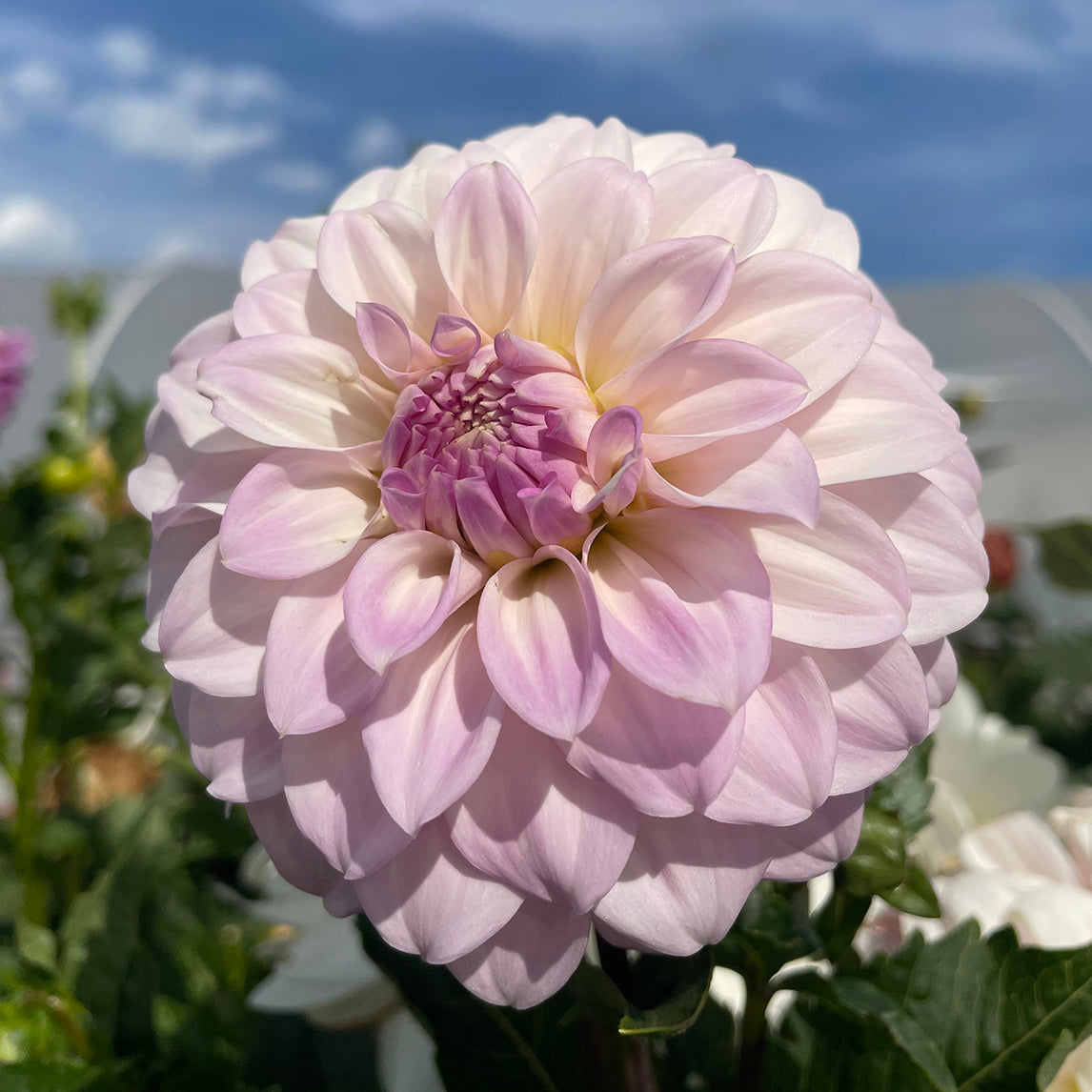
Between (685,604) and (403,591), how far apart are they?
108 mm

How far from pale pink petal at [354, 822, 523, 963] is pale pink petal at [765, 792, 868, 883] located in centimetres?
10

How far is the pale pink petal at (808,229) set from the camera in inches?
15.6

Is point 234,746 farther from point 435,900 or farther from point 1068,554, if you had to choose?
point 1068,554

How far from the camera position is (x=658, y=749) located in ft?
1.05

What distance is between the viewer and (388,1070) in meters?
0.55

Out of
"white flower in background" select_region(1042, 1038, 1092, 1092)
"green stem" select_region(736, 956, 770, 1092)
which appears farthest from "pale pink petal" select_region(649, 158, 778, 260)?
"white flower in background" select_region(1042, 1038, 1092, 1092)

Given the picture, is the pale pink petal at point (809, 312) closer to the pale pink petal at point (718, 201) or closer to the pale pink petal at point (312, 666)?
the pale pink petal at point (718, 201)

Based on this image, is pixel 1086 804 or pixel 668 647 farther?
pixel 1086 804

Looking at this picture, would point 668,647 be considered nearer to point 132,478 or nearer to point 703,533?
point 703,533

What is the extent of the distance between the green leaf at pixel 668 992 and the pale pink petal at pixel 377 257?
286mm

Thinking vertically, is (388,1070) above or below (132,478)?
below

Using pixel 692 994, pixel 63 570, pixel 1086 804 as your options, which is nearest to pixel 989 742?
pixel 1086 804

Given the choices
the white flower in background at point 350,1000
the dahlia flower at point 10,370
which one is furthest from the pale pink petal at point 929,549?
the dahlia flower at point 10,370

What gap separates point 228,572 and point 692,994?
0.79 feet
